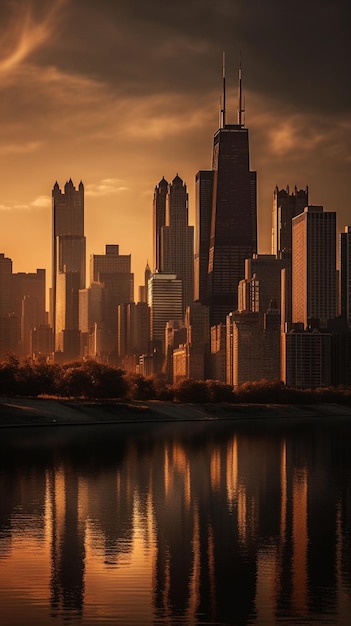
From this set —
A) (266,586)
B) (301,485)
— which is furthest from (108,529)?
(301,485)

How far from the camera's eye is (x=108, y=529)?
69.6 metres

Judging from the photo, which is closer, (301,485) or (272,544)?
(272,544)

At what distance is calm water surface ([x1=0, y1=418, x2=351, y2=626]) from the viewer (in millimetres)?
48344

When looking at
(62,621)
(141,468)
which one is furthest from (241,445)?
(62,621)

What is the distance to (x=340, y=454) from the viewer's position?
134875mm

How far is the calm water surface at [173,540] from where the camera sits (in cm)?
4834

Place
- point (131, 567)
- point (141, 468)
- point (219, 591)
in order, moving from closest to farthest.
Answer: point (219, 591), point (131, 567), point (141, 468)

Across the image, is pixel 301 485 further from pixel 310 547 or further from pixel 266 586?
pixel 266 586

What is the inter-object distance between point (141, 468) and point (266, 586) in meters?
61.8

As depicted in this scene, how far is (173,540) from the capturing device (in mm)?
65750

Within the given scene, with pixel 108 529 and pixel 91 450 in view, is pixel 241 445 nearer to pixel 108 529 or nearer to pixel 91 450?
pixel 91 450

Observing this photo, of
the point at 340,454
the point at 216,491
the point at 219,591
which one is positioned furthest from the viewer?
the point at 340,454

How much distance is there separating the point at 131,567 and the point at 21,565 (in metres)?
5.54

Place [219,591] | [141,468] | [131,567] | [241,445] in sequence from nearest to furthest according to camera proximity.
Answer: [219,591] → [131,567] → [141,468] → [241,445]
